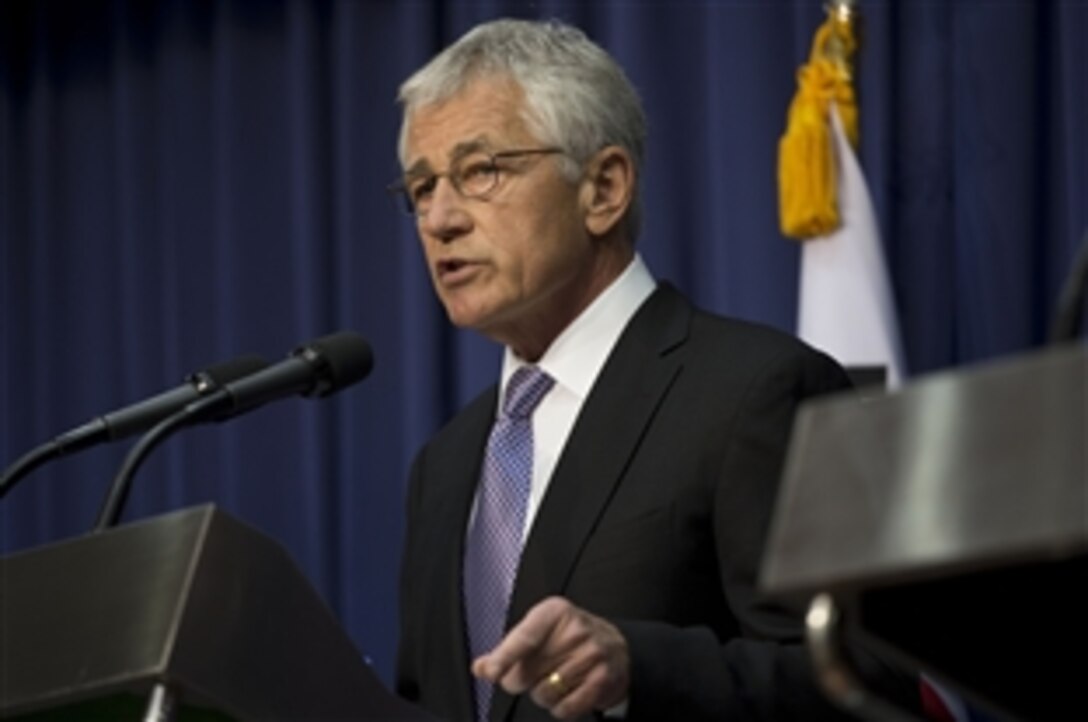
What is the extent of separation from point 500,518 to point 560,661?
781 millimetres

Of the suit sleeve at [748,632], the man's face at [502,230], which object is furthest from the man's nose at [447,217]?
the suit sleeve at [748,632]

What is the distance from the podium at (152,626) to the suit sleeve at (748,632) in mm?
422

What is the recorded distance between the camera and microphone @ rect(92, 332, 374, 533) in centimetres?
198

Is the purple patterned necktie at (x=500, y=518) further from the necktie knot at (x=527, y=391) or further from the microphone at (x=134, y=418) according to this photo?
the microphone at (x=134, y=418)

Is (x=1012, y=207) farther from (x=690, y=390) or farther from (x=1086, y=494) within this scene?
(x=1086, y=494)

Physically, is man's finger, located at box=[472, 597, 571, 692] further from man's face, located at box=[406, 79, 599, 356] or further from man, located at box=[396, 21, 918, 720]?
man's face, located at box=[406, 79, 599, 356]

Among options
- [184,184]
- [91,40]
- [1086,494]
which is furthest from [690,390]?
[91,40]

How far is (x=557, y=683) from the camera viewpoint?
172cm

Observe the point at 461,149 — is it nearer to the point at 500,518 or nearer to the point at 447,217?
the point at 447,217

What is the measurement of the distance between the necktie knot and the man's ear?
217 millimetres

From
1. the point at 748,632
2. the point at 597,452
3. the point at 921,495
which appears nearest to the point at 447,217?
the point at 597,452

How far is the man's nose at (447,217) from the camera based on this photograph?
2.58 meters

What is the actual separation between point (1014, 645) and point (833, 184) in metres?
2.95

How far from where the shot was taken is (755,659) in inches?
84.8
